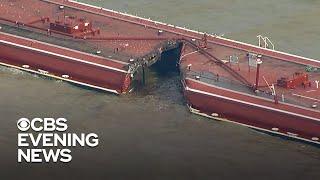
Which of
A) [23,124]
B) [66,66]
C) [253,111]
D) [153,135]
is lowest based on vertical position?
[153,135]

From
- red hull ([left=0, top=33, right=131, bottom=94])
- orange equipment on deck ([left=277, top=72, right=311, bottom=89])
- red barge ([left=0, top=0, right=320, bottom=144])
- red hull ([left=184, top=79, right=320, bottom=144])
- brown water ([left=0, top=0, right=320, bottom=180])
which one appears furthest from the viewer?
red hull ([left=0, top=33, right=131, bottom=94])

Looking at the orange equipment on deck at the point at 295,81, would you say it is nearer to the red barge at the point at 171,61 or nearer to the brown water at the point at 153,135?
the red barge at the point at 171,61

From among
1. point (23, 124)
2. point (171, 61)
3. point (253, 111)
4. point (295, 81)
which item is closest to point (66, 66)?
point (171, 61)

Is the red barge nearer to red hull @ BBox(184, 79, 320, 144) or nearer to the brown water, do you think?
red hull @ BBox(184, 79, 320, 144)

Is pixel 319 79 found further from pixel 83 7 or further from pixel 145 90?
pixel 83 7

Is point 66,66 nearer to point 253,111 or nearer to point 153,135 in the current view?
point 153,135

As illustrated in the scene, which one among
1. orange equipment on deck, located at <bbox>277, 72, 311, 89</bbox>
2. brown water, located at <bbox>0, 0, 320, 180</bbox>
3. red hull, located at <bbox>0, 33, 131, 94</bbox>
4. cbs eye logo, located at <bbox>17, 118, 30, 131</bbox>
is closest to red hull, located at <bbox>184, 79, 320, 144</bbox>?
brown water, located at <bbox>0, 0, 320, 180</bbox>

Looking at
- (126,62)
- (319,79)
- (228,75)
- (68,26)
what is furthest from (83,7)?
(319,79)
